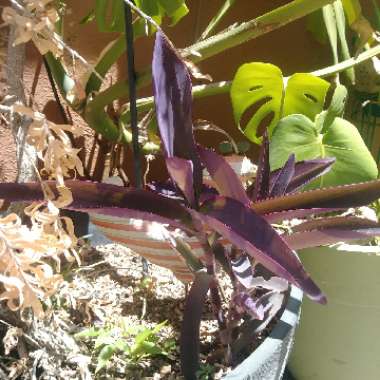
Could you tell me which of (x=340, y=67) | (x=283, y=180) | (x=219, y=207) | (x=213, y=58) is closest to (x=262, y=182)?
(x=283, y=180)

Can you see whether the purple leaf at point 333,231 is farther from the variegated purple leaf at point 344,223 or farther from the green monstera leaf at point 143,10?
the green monstera leaf at point 143,10

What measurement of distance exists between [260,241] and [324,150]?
0.53 meters

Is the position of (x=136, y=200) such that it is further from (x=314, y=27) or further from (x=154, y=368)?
(x=314, y=27)

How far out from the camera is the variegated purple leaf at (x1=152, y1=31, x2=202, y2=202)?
0.63m

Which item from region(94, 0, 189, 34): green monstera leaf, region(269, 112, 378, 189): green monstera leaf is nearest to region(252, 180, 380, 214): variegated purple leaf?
region(269, 112, 378, 189): green monstera leaf

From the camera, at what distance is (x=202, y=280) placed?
2.31 ft

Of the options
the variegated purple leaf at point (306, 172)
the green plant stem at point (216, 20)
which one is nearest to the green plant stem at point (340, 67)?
the green plant stem at point (216, 20)

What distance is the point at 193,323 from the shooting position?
715mm

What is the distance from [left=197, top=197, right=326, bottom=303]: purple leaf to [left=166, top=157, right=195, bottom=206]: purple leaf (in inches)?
1.5

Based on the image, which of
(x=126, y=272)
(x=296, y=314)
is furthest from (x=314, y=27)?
(x=296, y=314)

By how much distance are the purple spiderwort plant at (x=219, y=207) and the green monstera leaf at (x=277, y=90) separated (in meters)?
0.43

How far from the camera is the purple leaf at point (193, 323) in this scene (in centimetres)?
70

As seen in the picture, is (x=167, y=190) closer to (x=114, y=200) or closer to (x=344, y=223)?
(x=114, y=200)

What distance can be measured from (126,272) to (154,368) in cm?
26
